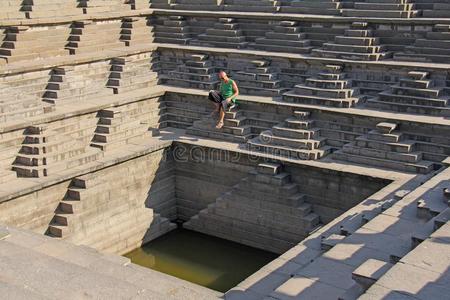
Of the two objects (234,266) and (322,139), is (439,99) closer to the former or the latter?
(322,139)

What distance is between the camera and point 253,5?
61.6 ft

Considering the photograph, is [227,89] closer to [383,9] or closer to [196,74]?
[196,74]

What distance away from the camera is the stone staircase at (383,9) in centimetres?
1614

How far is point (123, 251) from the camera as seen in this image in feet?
47.5

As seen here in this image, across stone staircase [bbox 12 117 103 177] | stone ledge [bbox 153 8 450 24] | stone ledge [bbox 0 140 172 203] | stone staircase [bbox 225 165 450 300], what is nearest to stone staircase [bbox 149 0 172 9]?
stone ledge [bbox 153 8 450 24]

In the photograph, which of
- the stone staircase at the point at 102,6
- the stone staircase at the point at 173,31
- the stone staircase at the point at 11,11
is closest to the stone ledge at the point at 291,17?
the stone staircase at the point at 173,31

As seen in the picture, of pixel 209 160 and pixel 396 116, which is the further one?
pixel 209 160

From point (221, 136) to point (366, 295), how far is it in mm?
9266

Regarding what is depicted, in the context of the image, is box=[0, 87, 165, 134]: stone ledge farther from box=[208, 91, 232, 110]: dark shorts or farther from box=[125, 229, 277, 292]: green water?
box=[125, 229, 277, 292]: green water

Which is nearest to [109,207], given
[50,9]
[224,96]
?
[224,96]

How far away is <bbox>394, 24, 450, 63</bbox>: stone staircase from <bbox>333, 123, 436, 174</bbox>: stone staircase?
2446mm

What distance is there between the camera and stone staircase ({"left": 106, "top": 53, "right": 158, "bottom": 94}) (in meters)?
17.3

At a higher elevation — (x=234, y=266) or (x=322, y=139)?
(x=322, y=139)

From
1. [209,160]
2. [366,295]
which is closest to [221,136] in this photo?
[209,160]
